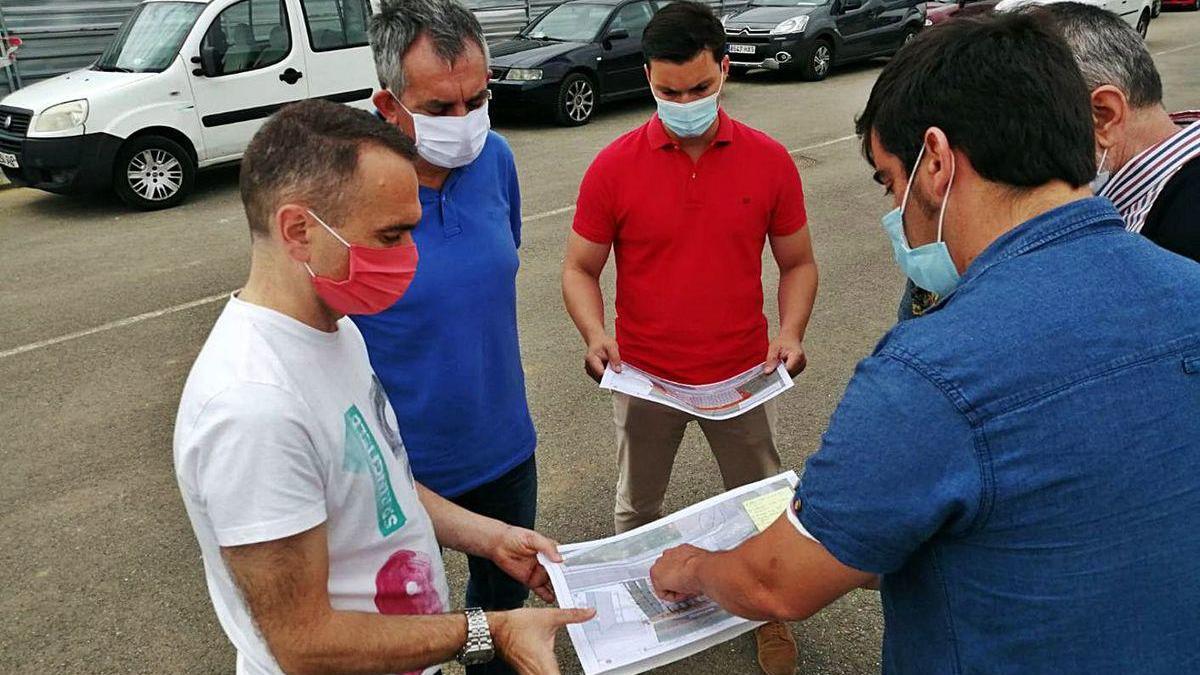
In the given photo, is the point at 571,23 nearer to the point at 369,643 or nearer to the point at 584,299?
the point at 584,299

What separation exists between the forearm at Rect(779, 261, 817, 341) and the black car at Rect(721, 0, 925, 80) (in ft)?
37.4

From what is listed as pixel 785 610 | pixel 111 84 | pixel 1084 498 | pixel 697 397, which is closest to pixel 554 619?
pixel 785 610

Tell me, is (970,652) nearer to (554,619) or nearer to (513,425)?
(554,619)

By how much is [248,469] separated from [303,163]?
0.49 meters

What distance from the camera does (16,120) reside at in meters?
8.01

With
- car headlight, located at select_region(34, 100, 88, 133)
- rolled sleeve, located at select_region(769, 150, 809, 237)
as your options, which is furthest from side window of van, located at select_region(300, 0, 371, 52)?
rolled sleeve, located at select_region(769, 150, 809, 237)

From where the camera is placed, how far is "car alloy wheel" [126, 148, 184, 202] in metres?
8.21

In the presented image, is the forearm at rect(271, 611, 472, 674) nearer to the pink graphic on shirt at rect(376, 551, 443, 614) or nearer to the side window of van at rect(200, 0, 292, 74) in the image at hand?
the pink graphic on shirt at rect(376, 551, 443, 614)

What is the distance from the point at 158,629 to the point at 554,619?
6.88ft

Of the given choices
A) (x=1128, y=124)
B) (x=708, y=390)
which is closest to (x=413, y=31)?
(x=708, y=390)

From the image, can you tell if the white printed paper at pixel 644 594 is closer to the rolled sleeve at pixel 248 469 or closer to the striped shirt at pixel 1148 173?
the rolled sleeve at pixel 248 469

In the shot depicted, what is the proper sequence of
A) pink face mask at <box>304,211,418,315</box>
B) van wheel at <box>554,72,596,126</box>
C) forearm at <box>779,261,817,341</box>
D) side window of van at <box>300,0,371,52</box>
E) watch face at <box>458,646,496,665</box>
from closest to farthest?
pink face mask at <box>304,211,418,315</box> → watch face at <box>458,646,496,665</box> → forearm at <box>779,261,817,341</box> → side window of van at <box>300,0,371,52</box> → van wheel at <box>554,72,596,126</box>

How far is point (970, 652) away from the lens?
1.23 m

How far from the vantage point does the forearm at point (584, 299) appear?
306 cm
